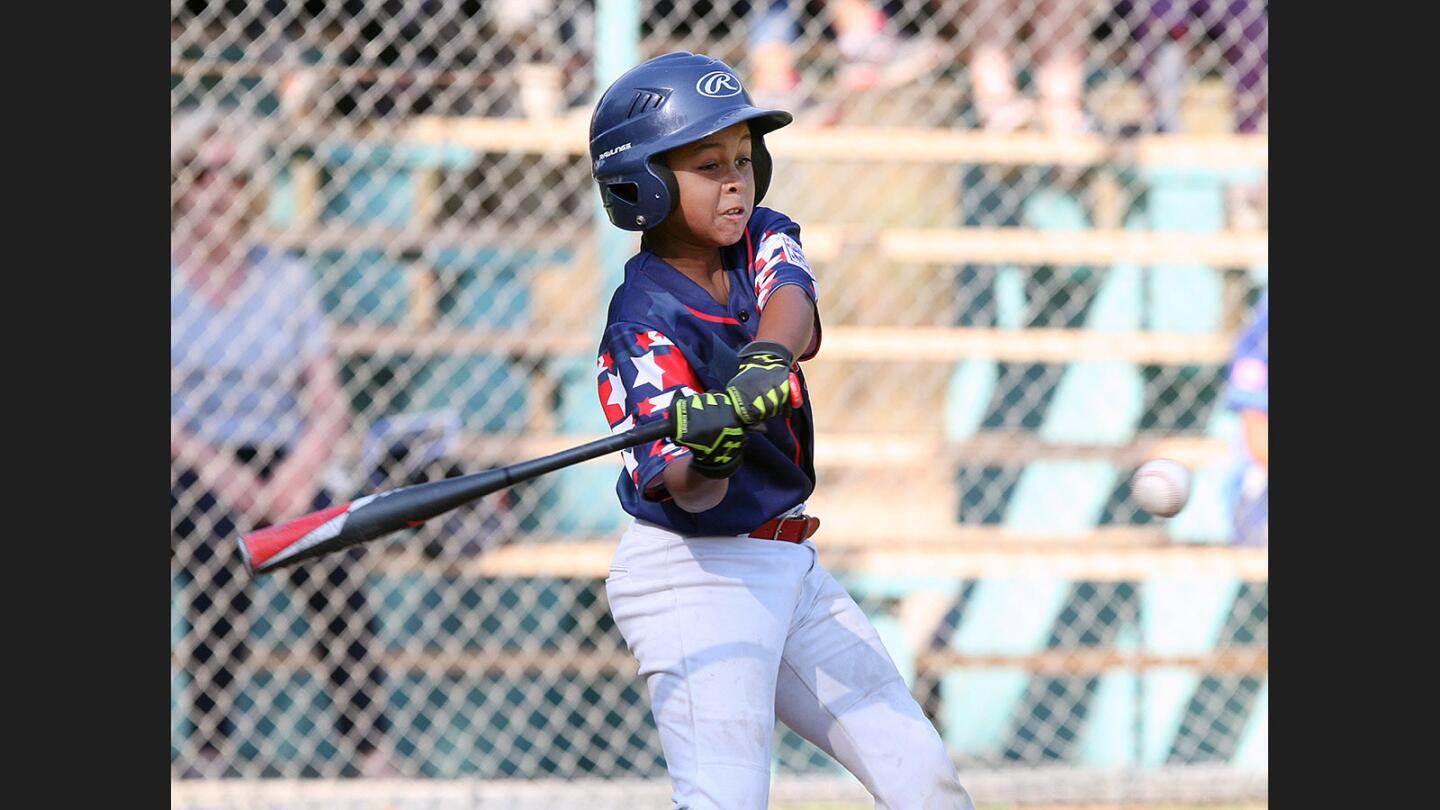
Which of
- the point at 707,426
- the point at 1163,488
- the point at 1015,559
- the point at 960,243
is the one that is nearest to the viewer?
the point at 707,426

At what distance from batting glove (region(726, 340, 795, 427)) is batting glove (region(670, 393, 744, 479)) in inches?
0.8

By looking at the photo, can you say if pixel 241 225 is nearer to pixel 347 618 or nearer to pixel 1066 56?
pixel 347 618

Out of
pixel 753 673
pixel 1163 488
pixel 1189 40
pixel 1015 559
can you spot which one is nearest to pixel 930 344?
pixel 1015 559

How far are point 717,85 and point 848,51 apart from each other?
3176 mm

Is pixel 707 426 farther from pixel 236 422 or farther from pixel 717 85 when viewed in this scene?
pixel 236 422

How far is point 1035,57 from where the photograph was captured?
21.2ft

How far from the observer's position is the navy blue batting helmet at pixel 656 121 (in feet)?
10.9

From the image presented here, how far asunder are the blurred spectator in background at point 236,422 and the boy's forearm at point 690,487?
9.22 ft

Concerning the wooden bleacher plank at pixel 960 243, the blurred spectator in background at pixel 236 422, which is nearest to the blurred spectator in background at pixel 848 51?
the wooden bleacher plank at pixel 960 243

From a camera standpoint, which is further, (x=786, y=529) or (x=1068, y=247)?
(x=1068, y=247)

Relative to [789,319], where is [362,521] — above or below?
below

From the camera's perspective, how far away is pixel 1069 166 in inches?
253

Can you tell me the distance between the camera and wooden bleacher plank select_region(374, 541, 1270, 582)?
6070 millimetres

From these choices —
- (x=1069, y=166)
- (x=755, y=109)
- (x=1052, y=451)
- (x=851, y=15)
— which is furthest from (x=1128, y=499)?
(x=755, y=109)
